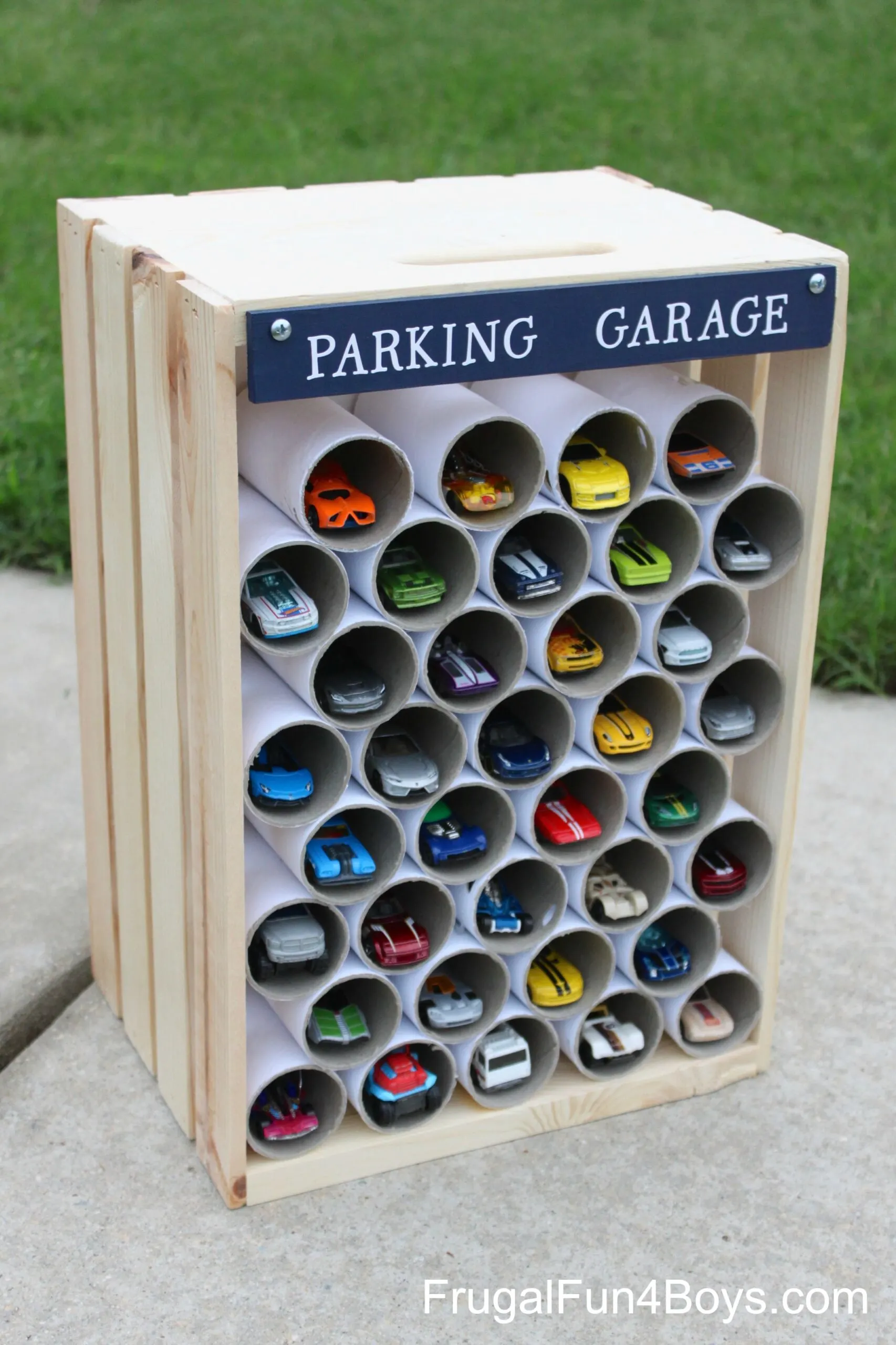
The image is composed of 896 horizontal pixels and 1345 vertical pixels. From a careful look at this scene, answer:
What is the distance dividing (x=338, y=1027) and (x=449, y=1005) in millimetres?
181

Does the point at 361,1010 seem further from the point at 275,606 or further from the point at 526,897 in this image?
the point at 275,606

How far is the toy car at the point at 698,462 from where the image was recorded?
244cm

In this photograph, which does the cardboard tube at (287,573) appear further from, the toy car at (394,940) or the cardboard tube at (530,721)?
the toy car at (394,940)

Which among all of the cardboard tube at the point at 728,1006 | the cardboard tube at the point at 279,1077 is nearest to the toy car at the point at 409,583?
the cardboard tube at the point at 279,1077

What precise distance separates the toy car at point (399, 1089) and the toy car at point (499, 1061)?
8 centimetres

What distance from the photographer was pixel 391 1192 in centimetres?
256

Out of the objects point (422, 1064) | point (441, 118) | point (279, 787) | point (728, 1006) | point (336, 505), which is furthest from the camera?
point (441, 118)

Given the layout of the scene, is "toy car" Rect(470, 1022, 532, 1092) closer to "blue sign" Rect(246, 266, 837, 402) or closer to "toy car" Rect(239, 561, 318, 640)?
"toy car" Rect(239, 561, 318, 640)

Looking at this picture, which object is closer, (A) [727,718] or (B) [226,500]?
(B) [226,500]

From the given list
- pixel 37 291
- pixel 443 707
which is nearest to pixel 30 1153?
pixel 443 707

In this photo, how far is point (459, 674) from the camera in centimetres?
241

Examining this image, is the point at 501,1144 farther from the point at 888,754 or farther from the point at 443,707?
the point at 888,754

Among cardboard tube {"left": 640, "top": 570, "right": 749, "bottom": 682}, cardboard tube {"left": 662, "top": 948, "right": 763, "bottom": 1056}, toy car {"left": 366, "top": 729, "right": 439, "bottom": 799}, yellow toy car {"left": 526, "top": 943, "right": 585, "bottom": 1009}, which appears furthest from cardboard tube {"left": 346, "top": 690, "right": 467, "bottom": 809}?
cardboard tube {"left": 662, "top": 948, "right": 763, "bottom": 1056}

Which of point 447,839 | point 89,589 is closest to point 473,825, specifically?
point 447,839
